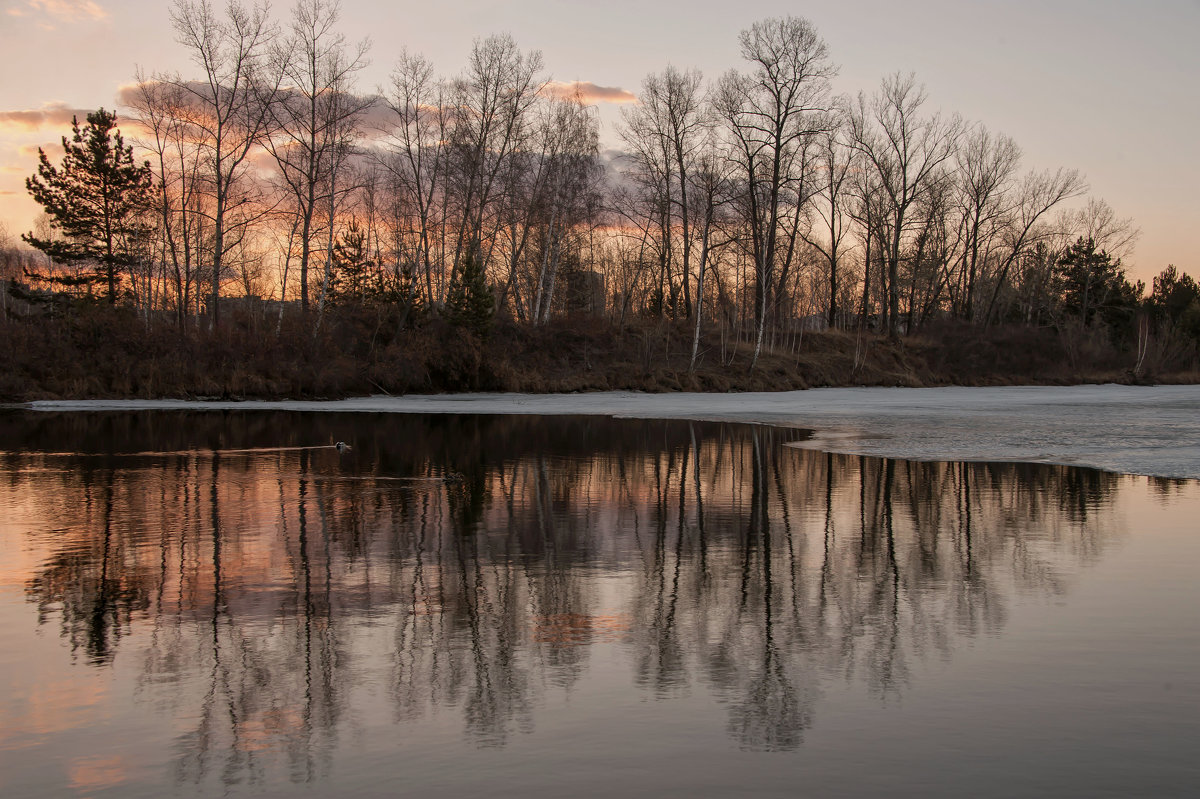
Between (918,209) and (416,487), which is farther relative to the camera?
(918,209)

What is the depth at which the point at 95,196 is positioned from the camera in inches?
1944

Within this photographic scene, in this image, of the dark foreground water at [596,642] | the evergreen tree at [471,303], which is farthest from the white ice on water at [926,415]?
the dark foreground water at [596,642]

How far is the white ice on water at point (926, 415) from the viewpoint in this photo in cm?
1852

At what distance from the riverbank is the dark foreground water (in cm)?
2650

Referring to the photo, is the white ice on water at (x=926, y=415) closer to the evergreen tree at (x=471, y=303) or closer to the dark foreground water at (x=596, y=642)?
the evergreen tree at (x=471, y=303)

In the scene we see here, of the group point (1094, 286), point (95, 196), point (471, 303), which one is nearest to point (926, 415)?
point (471, 303)

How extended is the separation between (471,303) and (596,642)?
38244 mm

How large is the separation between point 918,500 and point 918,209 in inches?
2238

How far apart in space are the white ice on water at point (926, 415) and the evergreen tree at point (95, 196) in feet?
63.3

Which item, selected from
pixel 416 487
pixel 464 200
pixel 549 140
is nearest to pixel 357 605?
pixel 416 487

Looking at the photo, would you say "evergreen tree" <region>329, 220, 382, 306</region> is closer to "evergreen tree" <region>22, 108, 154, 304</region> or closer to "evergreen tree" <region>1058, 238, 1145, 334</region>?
"evergreen tree" <region>22, 108, 154, 304</region>

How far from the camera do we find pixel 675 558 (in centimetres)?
887

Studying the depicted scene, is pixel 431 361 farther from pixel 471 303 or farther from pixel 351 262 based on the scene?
pixel 351 262

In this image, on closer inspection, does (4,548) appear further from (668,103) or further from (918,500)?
A: (668,103)
